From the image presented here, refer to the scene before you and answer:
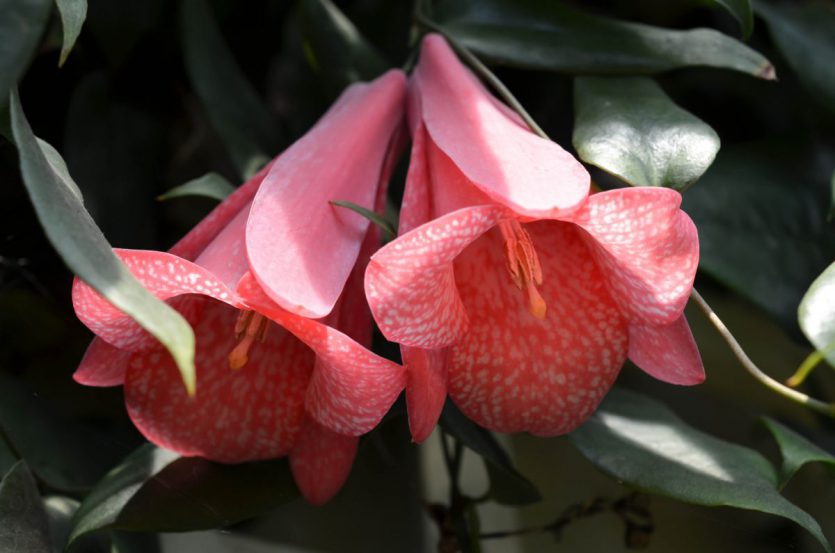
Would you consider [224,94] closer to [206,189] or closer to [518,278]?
[206,189]

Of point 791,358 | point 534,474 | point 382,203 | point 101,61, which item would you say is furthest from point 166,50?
point 791,358

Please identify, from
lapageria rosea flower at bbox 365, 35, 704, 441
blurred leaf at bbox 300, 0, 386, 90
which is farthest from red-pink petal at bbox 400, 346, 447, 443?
blurred leaf at bbox 300, 0, 386, 90

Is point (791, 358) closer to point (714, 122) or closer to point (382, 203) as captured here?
point (714, 122)

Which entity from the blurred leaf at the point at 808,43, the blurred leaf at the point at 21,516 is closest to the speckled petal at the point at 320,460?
the blurred leaf at the point at 21,516

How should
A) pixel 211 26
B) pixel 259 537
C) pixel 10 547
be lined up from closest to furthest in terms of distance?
1. pixel 10 547
2. pixel 211 26
3. pixel 259 537

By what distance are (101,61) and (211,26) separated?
10 cm

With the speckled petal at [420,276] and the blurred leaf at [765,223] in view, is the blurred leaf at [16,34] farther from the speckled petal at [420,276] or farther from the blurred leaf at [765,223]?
the blurred leaf at [765,223]

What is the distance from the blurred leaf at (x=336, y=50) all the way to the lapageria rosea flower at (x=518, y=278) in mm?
96

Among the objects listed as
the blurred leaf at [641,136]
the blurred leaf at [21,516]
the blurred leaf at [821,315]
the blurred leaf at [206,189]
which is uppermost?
the blurred leaf at [641,136]

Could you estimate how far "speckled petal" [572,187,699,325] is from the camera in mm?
312

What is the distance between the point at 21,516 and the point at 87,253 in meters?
0.15

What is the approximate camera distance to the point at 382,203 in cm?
40

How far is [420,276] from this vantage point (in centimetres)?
31

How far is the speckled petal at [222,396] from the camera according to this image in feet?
1.21
